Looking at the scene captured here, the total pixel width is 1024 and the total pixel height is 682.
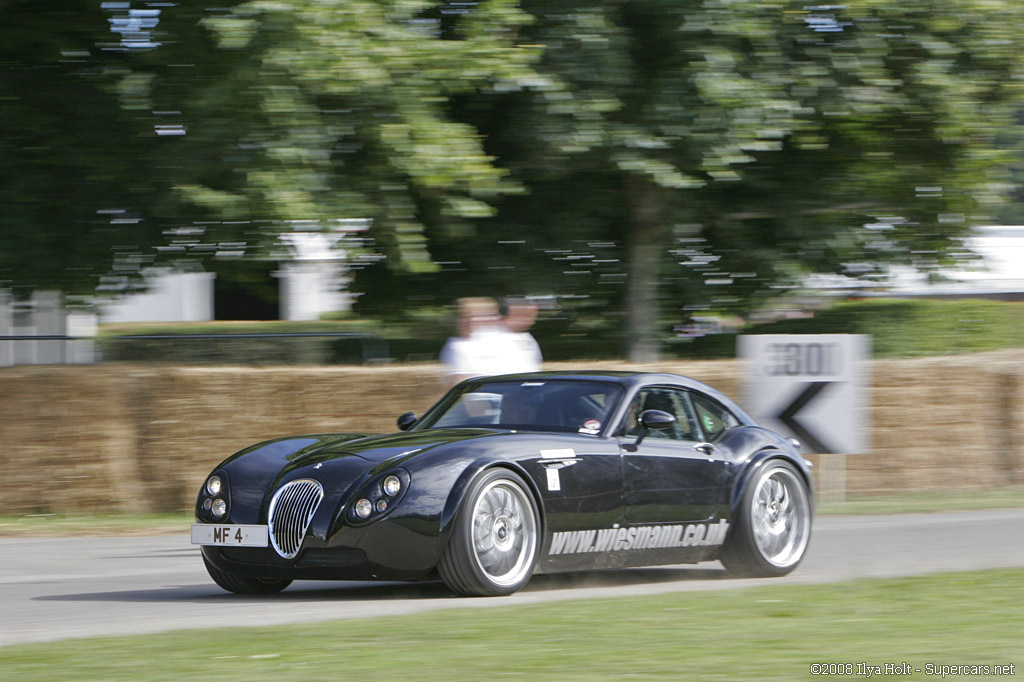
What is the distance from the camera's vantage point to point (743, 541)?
8711 mm

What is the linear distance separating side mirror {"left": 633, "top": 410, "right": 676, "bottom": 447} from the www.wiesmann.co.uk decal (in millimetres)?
512

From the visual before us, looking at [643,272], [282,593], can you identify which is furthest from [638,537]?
[643,272]

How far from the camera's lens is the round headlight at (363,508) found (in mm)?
7191

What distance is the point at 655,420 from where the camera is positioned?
8.33 metres

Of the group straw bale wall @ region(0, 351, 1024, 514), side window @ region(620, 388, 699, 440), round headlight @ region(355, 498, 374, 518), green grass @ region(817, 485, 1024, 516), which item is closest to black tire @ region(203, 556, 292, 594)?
round headlight @ region(355, 498, 374, 518)

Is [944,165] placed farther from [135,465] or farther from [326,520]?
[326,520]

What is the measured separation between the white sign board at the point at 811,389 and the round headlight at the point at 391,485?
4975 mm

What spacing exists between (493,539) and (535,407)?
1.24 meters

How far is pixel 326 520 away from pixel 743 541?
2732 mm

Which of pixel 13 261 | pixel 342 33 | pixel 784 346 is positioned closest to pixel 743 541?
pixel 784 346

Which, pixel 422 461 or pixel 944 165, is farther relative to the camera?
pixel 944 165

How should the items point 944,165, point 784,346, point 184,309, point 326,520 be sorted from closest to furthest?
point 326,520, point 784,346, point 944,165, point 184,309

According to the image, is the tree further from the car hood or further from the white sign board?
the car hood

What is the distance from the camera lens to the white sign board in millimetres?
11500
